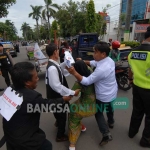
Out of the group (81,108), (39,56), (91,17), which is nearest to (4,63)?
(39,56)

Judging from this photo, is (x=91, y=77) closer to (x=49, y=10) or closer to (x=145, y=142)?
(x=145, y=142)

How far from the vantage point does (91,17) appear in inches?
677

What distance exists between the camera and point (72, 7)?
1795cm

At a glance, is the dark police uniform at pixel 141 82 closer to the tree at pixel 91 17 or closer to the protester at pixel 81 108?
the protester at pixel 81 108

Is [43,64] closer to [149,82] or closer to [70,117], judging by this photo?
[70,117]

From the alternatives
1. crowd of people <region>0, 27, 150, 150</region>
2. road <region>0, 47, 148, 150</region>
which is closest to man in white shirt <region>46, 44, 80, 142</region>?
crowd of people <region>0, 27, 150, 150</region>

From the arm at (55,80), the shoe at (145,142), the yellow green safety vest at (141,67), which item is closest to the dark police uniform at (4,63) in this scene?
the arm at (55,80)

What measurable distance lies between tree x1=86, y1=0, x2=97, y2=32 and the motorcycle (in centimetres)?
1390

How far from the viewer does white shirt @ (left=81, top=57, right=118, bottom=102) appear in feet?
6.25

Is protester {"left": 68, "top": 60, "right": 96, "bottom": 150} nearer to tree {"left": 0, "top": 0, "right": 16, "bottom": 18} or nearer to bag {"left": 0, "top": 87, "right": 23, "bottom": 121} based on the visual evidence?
bag {"left": 0, "top": 87, "right": 23, "bottom": 121}

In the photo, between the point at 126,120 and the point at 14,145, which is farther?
the point at 126,120

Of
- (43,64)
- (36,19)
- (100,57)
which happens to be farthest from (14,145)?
(36,19)

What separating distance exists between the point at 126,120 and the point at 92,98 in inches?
54.9

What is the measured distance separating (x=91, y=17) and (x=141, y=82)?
54.6 ft
